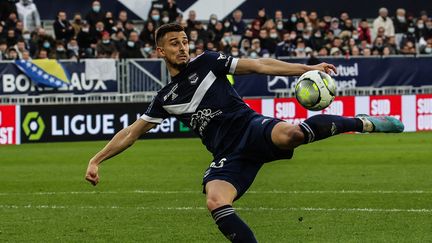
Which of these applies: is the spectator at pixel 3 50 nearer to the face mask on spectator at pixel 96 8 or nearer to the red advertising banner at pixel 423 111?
the face mask on spectator at pixel 96 8

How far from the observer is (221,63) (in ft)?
29.7

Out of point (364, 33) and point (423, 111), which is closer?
point (423, 111)

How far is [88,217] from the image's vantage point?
12.9 meters

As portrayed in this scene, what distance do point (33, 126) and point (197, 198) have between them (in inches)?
519

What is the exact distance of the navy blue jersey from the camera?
890 centimetres

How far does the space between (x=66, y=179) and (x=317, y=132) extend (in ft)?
34.9

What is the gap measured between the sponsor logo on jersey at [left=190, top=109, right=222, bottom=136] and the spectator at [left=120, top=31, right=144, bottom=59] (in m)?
21.9

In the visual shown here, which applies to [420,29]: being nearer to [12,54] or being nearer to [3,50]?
[12,54]

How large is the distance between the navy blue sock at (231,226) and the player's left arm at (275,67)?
131 cm

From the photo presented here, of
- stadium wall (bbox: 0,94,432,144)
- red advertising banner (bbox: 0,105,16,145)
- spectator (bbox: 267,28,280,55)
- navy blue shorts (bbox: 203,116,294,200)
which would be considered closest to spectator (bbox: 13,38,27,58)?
stadium wall (bbox: 0,94,432,144)

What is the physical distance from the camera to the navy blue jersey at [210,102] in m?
8.90

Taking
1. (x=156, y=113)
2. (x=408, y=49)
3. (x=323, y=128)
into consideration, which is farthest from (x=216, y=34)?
(x=323, y=128)

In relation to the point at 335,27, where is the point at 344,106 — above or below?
below

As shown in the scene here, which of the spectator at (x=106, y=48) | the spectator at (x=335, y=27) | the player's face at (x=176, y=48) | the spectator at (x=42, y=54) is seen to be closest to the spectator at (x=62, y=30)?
the spectator at (x=106, y=48)
